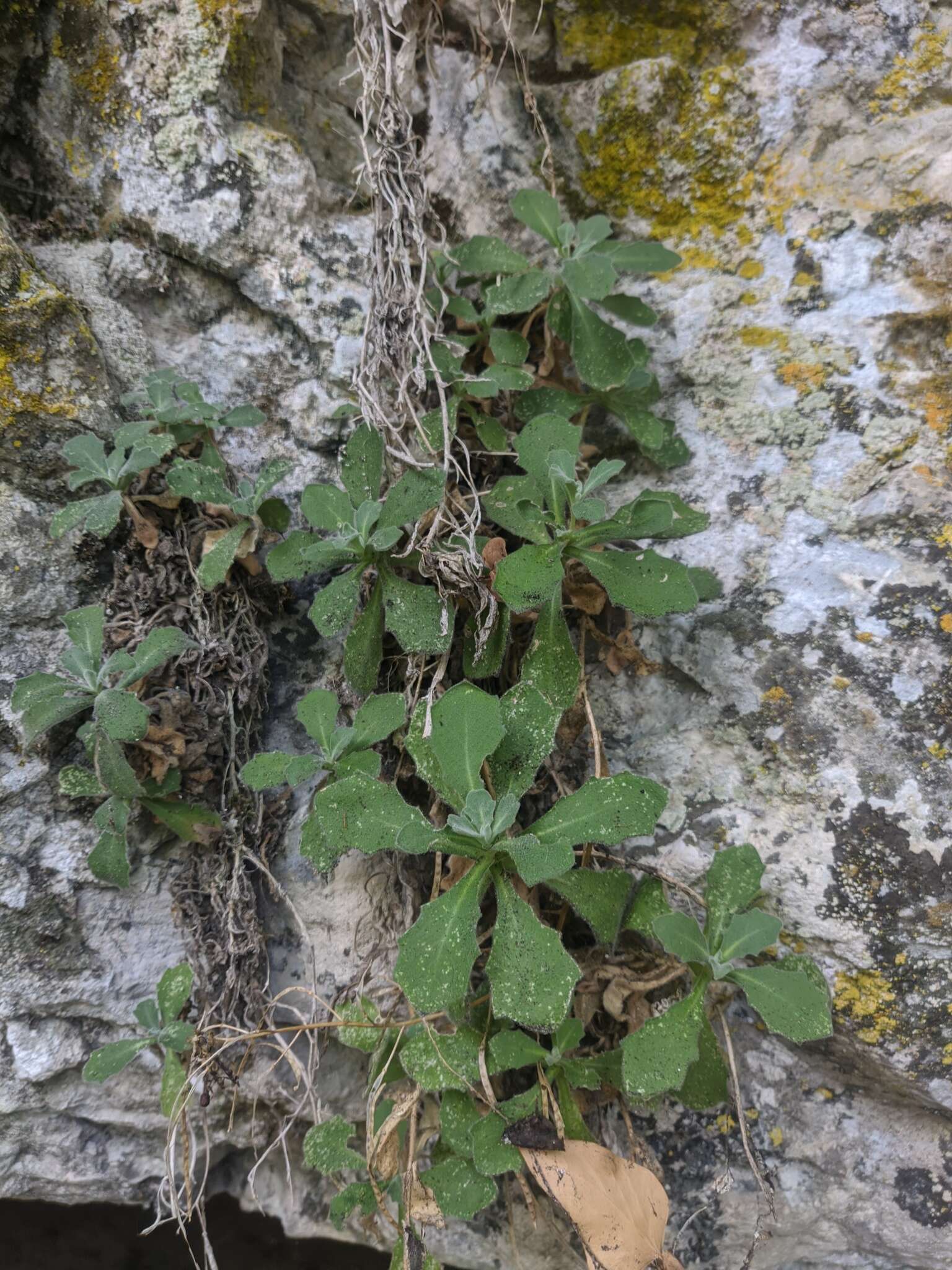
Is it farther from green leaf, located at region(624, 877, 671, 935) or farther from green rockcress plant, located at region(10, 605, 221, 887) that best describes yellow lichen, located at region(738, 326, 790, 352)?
green rockcress plant, located at region(10, 605, 221, 887)

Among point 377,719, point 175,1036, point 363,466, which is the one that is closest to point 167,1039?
point 175,1036

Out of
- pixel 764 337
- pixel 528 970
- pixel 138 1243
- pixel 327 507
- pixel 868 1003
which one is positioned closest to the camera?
pixel 528 970

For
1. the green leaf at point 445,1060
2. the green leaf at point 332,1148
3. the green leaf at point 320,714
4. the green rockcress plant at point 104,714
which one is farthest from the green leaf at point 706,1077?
the green rockcress plant at point 104,714

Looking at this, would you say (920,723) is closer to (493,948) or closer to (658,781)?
(658,781)

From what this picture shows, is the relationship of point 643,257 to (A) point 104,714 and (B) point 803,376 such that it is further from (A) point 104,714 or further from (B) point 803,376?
(A) point 104,714

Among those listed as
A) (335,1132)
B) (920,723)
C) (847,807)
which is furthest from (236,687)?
(920,723)

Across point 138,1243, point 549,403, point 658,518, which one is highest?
point 549,403
